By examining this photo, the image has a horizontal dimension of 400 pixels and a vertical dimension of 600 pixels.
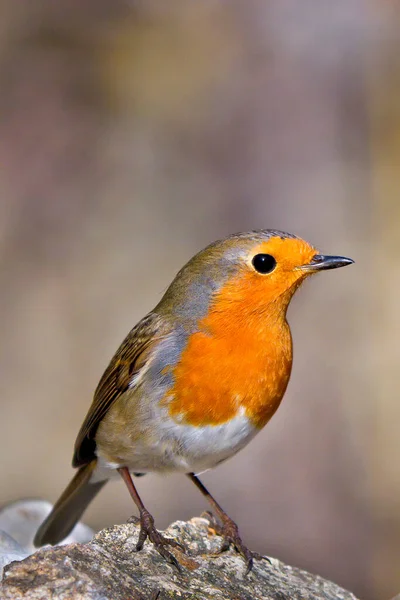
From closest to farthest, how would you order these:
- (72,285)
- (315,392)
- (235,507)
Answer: (235,507) → (315,392) → (72,285)

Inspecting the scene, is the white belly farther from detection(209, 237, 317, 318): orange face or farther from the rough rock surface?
detection(209, 237, 317, 318): orange face

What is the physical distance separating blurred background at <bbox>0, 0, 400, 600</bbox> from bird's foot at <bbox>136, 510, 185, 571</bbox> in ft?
8.57

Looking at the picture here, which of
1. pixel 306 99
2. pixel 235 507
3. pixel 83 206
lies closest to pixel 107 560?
pixel 235 507

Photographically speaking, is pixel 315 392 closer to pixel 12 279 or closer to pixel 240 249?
pixel 12 279

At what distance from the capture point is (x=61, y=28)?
24.8 feet

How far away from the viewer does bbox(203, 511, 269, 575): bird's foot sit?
3.24 meters

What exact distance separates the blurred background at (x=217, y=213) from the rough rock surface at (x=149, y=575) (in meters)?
2.41

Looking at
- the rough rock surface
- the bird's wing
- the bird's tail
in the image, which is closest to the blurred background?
the bird's tail

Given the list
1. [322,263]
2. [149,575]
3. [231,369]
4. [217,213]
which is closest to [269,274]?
[322,263]

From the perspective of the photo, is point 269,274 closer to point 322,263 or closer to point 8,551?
point 322,263

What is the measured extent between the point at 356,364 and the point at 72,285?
1936 mm

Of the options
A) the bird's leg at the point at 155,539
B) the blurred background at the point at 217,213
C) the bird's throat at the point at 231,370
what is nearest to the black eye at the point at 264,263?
the bird's throat at the point at 231,370

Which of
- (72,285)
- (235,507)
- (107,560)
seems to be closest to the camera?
(107,560)

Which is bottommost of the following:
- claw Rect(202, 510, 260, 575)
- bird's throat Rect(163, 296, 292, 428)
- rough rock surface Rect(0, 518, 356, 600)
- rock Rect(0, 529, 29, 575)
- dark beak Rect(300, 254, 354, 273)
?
rock Rect(0, 529, 29, 575)
